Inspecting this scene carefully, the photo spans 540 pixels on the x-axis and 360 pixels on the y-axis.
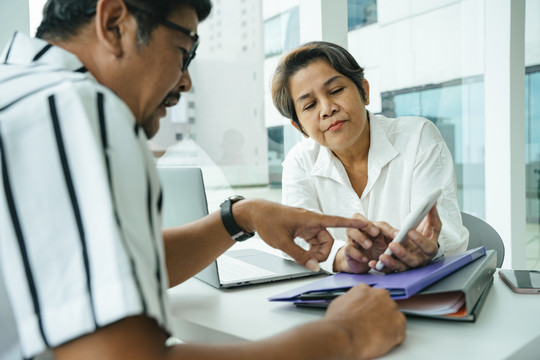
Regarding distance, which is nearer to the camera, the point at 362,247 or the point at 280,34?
the point at 362,247

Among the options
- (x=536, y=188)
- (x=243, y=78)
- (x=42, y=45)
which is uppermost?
(x=243, y=78)

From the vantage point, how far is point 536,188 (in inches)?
167

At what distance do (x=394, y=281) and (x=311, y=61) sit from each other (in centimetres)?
122

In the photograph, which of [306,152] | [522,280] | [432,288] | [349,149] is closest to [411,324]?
[432,288]

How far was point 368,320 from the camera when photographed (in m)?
0.74

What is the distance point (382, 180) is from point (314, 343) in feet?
4.52

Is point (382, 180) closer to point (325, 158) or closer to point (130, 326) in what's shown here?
point (325, 158)

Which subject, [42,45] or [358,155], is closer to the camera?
[42,45]

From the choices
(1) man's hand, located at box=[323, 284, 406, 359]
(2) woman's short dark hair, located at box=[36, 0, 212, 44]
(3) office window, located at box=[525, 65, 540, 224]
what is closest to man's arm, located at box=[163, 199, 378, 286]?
(1) man's hand, located at box=[323, 284, 406, 359]

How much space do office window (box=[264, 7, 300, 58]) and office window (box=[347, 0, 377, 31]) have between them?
0.52 meters

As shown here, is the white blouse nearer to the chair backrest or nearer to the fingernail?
the chair backrest

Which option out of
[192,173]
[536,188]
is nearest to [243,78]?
[192,173]

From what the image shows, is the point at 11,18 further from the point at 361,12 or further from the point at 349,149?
the point at 361,12

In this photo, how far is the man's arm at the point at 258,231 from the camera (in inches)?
43.3
